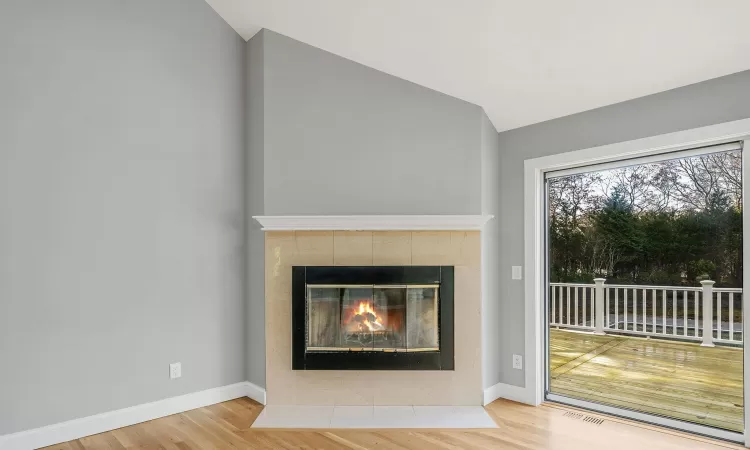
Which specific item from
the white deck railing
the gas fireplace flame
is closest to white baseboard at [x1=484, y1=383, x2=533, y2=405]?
the white deck railing

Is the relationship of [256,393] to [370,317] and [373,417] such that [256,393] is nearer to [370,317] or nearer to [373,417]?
[373,417]

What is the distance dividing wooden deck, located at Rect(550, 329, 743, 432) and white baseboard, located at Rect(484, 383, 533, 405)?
0.26m

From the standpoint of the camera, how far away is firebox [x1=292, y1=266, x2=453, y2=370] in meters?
3.36

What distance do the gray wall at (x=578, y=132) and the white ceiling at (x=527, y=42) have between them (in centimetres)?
8

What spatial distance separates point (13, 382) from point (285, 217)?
6.23 ft

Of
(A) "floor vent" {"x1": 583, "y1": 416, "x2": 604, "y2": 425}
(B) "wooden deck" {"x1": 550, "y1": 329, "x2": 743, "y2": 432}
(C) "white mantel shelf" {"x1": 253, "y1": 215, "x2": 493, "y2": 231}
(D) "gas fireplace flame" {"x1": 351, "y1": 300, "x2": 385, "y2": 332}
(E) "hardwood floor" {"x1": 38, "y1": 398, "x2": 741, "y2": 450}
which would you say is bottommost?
(E) "hardwood floor" {"x1": 38, "y1": 398, "x2": 741, "y2": 450}

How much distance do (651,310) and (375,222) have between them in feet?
Result: 6.59

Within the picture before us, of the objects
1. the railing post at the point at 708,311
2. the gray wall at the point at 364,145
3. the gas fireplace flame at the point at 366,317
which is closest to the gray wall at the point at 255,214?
the gray wall at the point at 364,145

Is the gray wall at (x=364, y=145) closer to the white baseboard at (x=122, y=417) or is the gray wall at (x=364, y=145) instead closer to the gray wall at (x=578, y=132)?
the gray wall at (x=578, y=132)

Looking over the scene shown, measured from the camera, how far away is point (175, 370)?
3.38m

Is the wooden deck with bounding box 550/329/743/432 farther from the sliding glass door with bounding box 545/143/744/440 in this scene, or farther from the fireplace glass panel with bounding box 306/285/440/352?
the fireplace glass panel with bounding box 306/285/440/352

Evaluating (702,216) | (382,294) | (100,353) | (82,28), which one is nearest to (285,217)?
(382,294)

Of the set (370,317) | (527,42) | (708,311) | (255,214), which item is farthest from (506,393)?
(527,42)

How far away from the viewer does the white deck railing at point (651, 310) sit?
2.82 meters
